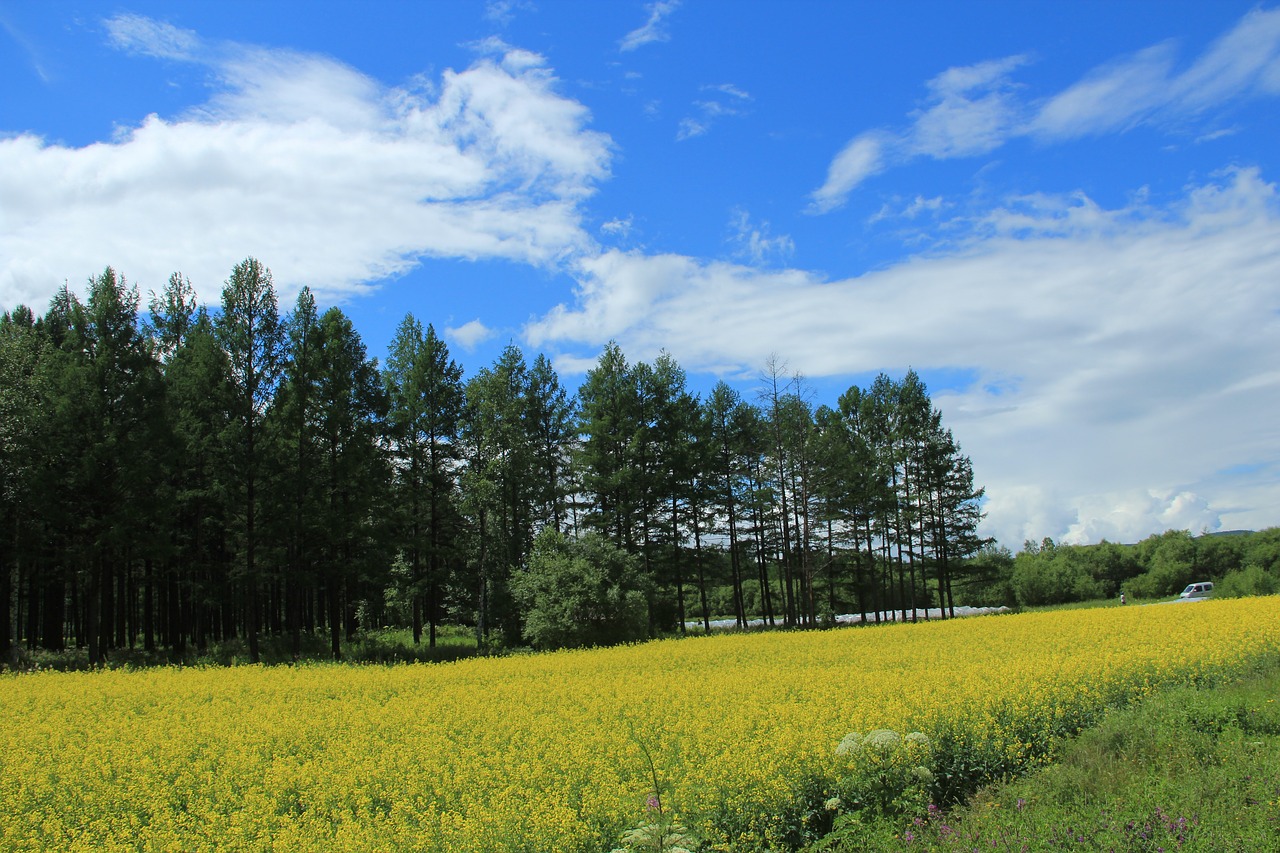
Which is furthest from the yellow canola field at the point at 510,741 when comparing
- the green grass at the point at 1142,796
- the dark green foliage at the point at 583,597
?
the dark green foliage at the point at 583,597

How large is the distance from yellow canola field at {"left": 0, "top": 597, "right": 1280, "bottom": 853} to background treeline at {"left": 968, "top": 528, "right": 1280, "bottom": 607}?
4885 centimetres

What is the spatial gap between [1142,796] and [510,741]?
7.24 m

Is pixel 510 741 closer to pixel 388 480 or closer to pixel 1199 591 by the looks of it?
pixel 388 480

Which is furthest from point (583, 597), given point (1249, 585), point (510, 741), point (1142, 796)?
point (1249, 585)

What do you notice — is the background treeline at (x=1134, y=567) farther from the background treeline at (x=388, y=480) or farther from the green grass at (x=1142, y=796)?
the green grass at (x=1142, y=796)

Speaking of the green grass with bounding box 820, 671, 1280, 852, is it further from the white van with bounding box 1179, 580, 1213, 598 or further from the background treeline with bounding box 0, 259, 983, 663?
the white van with bounding box 1179, 580, 1213, 598

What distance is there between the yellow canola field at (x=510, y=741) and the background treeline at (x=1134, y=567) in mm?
48848

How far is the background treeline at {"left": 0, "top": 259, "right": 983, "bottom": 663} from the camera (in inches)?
1015

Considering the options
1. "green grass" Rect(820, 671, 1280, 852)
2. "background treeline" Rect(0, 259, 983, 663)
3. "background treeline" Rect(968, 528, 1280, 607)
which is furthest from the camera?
"background treeline" Rect(968, 528, 1280, 607)

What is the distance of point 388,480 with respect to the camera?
33.2 metres

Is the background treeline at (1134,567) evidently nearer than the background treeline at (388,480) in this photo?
No

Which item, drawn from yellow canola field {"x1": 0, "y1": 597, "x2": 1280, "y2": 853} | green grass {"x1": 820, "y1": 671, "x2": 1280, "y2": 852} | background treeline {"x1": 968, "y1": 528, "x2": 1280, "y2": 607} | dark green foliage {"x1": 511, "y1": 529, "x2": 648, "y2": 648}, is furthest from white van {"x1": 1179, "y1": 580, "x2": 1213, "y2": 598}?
green grass {"x1": 820, "y1": 671, "x2": 1280, "y2": 852}

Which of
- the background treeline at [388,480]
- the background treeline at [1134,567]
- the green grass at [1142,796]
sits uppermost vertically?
the background treeline at [388,480]

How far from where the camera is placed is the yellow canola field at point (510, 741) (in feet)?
23.4
